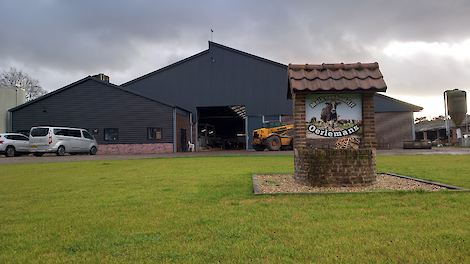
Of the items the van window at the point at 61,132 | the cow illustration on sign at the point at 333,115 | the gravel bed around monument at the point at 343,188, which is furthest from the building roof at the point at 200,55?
the gravel bed around monument at the point at 343,188

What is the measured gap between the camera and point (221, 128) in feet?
152

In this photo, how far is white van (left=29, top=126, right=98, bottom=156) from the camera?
1892 centimetres

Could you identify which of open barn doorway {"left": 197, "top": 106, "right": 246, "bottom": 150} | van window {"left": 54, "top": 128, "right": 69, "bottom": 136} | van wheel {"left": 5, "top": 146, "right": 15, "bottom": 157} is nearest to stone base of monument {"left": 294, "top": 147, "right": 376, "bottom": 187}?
van window {"left": 54, "top": 128, "right": 69, "bottom": 136}

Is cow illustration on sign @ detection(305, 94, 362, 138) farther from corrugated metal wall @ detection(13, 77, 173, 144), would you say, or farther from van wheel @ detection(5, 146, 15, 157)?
van wheel @ detection(5, 146, 15, 157)

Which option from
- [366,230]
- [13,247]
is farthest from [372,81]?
[13,247]

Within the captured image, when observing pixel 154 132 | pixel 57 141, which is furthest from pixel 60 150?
pixel 154 132

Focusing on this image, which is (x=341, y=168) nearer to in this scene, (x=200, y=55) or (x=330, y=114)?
(x=330, y=114)

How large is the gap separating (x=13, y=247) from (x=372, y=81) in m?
6.81

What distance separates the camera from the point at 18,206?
467 cm

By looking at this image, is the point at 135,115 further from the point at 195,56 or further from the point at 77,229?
the point at 77,229

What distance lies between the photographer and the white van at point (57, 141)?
18922 mm

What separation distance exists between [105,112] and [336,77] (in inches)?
936

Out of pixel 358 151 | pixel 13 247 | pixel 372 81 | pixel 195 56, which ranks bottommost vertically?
pixel 13 247

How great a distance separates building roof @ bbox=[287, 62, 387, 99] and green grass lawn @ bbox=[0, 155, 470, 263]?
98.2 inches
